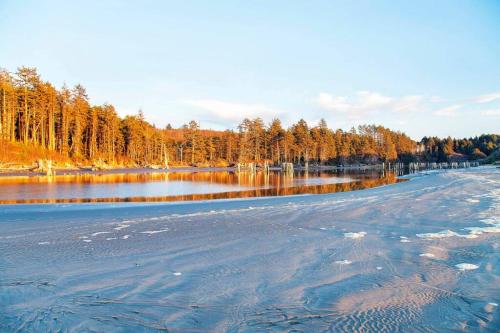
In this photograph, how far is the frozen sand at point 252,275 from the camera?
160 inches

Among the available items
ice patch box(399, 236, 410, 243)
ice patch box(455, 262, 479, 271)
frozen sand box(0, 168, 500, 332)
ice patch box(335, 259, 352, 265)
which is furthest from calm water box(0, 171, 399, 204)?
ice patch box(455, 262, 479, 271)

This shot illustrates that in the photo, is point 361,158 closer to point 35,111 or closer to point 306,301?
point 35,111

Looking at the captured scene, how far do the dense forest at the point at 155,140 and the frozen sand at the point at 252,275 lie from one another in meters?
64.2

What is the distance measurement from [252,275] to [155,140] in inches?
4313

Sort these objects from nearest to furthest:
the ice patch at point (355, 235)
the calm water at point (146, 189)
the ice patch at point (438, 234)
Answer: the ice patch at point (438, 234) → the ice patch at point (355, 235) → the calm water at point (146, 189)

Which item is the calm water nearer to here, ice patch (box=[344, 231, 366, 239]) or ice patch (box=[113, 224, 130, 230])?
ice patch (box=[113, 224, 130, 230])

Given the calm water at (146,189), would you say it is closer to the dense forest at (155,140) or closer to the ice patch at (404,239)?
the ice patch at (404,239)

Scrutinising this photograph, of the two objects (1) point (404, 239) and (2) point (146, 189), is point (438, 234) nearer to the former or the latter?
(1) point (404, 239)

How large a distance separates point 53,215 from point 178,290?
9746 millimetres

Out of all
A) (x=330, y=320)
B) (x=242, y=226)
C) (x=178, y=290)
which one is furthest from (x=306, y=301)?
(x=242, y=226)

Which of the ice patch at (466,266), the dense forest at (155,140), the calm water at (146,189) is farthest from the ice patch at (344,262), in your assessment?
the dense forest at (155,140)

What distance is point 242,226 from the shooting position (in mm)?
10312

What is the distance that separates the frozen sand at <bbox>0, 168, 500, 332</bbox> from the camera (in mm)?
4074

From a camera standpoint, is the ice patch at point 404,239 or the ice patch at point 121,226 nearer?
the ice patch at point 404,239
